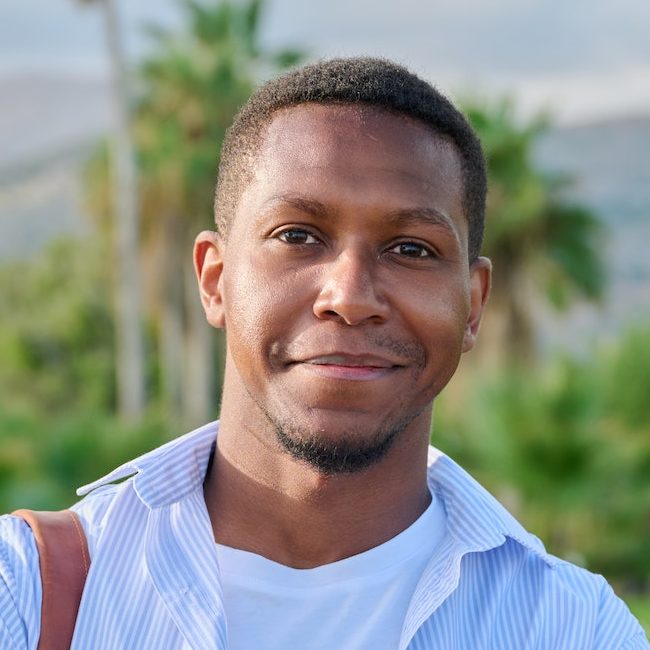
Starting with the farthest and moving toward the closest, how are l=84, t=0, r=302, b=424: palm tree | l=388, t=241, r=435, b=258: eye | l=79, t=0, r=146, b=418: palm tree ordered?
l=84, t=0, r=302, b=424: palm tree → l=79, t=0, r=146, b=418: palm tree → l=388, t=241, r=435, b=258: eye

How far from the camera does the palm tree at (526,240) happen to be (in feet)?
83.6

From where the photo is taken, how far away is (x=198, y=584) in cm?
202

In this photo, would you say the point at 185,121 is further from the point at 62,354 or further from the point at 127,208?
the point at 62,354

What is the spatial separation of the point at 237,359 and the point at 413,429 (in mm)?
349

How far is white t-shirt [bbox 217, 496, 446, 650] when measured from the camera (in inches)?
80.0

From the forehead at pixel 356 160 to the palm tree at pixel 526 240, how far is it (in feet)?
71.9

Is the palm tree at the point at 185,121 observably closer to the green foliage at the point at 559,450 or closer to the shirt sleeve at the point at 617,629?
the green foliage at the point at 559,450

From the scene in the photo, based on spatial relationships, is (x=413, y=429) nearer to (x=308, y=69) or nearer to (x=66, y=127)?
(x=308, y=69)

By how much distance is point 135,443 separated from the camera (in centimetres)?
1230

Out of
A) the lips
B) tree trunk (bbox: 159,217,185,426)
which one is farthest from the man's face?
tree trunk (bbox: 159,217,185,426)

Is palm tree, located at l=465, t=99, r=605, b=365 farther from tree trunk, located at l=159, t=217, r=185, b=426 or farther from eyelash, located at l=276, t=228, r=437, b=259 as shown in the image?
eyelash, located at l=276, t=228, r=437, b=259

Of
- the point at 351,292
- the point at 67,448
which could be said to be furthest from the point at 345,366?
the point at 67,448

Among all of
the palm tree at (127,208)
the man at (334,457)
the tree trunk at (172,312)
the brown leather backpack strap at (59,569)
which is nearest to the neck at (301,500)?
the man at (334,457)

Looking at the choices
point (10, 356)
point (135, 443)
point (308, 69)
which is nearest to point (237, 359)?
point (308, 69)
